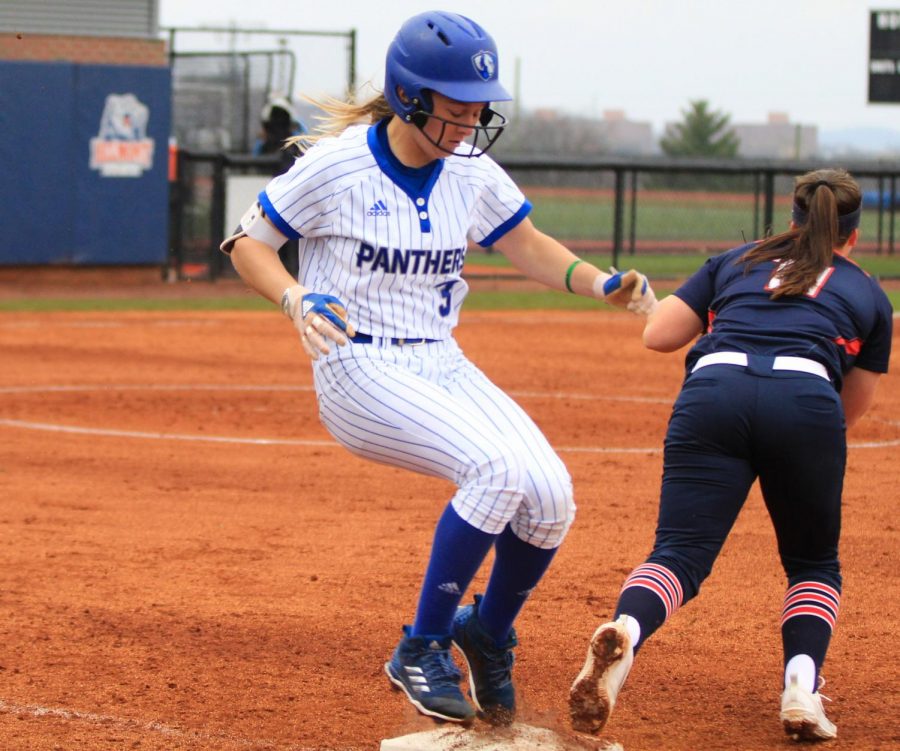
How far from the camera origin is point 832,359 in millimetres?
4141

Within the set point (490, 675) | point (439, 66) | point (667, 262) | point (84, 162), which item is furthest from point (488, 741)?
point (667, 262)

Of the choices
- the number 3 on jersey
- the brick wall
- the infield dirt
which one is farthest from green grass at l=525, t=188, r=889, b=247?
the number 3 on jersey

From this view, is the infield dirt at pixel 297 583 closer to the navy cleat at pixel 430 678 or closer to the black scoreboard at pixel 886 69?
the navy cleat at pixel 430 678

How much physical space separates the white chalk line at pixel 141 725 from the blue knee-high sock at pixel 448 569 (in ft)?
1.41

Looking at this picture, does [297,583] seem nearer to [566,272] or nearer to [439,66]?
[566,272]

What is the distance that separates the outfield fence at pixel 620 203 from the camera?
67.3 feet

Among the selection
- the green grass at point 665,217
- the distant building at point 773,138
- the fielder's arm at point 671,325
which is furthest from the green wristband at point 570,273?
the distant building at point 773,138

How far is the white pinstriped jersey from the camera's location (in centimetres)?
399

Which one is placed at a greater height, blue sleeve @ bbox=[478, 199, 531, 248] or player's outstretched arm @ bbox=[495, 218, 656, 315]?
blue sleeve @ bbox=[478, 199, 531, 248]

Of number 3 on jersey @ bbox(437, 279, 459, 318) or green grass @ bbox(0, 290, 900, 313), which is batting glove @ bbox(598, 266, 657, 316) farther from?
green grass @ bbox(0, 290, 900, 313)

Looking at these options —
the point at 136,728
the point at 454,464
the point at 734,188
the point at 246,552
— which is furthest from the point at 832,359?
the point at 734,188

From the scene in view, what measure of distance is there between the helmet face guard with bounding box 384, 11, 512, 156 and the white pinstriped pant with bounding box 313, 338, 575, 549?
651 millimetres

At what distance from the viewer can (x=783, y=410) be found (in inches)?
156

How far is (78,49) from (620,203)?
8.47 metres
